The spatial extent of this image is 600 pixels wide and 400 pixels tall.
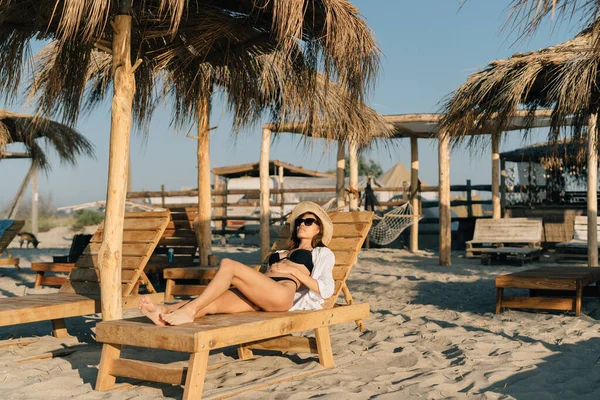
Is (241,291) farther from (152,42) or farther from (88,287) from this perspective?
(152,42)

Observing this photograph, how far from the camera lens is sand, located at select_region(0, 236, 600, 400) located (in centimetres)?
377

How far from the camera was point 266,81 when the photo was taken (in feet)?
21.5

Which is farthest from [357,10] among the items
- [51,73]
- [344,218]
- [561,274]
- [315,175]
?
[315,175]

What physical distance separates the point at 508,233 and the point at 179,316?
1024 centimetres

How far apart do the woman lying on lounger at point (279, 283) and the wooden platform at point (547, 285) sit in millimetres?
2328

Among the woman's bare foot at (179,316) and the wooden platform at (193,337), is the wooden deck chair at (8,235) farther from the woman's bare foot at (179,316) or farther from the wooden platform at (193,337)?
the woman's bare foot at (179,316)

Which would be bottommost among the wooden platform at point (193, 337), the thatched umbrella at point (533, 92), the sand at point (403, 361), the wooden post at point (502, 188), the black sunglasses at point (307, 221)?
the sand at point (403, 361)

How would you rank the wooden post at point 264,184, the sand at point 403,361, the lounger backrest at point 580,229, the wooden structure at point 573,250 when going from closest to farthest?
1. the sand at point 403,361
2. the wooden structure at point 573,250
3. the wooden post at point 264,184
4. the lounger backrest at point 580,229

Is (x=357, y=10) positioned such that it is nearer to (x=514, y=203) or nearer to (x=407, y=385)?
(x=407, y=385)

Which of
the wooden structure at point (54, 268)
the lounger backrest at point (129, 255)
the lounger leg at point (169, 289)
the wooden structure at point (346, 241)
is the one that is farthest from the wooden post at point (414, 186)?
the lounger backrest at point (129, 255)

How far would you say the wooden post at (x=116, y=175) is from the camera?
15.8 feet

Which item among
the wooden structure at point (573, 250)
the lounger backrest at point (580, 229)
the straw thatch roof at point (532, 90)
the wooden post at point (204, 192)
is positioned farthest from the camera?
the lounger backrest at point (580, 229)

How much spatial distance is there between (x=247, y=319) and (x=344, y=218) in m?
2.19

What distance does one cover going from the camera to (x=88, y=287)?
568 centimetres
